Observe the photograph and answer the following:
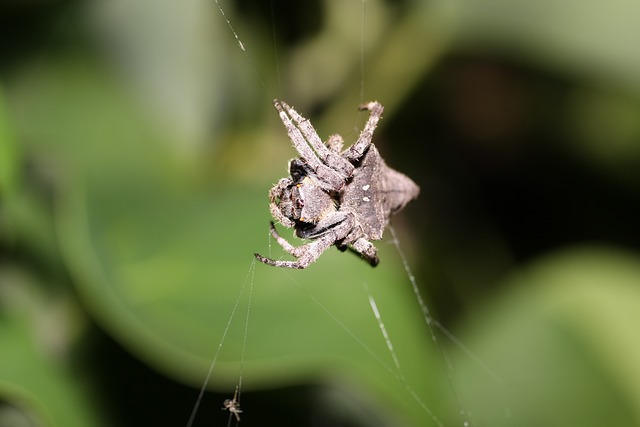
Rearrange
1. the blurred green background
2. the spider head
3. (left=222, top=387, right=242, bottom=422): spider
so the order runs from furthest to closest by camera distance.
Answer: the blurred green background
(left=222, top=387, right=242, bottom=422): spider
the spider head

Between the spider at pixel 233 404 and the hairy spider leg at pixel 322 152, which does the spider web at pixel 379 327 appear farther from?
the hairy spider leg at pixel 322 152

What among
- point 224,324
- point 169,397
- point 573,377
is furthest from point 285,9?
point 573,377

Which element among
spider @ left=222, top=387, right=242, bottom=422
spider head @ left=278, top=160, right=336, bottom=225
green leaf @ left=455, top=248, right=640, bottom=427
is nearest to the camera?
spider head @ left=278, top=160, right=336, bottom=225

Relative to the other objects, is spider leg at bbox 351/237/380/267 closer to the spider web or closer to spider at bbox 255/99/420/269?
spider at bbox 255/99/420/269

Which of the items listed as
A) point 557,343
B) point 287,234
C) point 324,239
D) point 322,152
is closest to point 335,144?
point 322,152

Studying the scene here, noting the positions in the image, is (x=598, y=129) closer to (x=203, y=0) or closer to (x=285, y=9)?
(x=285, y=9)

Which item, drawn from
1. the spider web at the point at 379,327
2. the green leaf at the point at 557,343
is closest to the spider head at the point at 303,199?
the spider web at the point at 379,327

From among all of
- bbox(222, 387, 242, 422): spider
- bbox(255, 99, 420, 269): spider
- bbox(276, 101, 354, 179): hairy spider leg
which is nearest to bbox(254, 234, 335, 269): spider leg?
bbox(255, 99, 420, 269): spider

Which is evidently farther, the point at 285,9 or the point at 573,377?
the point at 285,9
